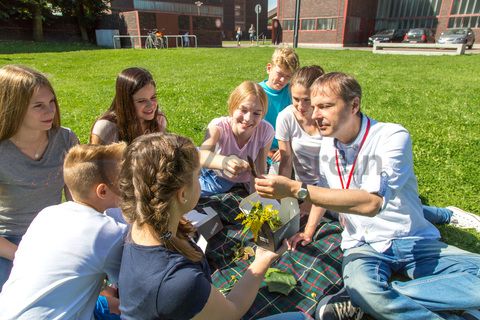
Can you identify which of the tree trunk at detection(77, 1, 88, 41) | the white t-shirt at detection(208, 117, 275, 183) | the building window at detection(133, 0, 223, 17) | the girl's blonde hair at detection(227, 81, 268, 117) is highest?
the building window at detection(133, 0, 223, 17)

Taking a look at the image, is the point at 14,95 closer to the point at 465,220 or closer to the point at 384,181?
the point at 384,181

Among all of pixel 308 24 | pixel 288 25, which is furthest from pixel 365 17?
pixel 288 25

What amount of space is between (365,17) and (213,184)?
40286 mm

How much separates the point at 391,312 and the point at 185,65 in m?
14.5

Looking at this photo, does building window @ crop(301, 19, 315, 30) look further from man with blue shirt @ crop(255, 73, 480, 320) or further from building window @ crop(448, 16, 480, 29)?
man with blue shirt @ crop(255, 73, 480, 320)

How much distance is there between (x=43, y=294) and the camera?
146 cm

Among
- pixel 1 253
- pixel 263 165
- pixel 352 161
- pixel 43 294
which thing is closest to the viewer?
pixel 43 294

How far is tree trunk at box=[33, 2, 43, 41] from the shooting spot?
1052 inches

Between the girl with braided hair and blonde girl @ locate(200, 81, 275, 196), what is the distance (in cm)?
136

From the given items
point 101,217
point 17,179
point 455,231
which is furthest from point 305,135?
point 17,179

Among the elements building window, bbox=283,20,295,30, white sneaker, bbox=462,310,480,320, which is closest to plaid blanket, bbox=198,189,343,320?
white sneaker, bbox=462,310,480,320

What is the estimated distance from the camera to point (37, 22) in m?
27.3

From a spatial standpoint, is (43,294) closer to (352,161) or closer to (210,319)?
(210,319)

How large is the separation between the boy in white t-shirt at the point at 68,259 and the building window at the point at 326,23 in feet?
127
